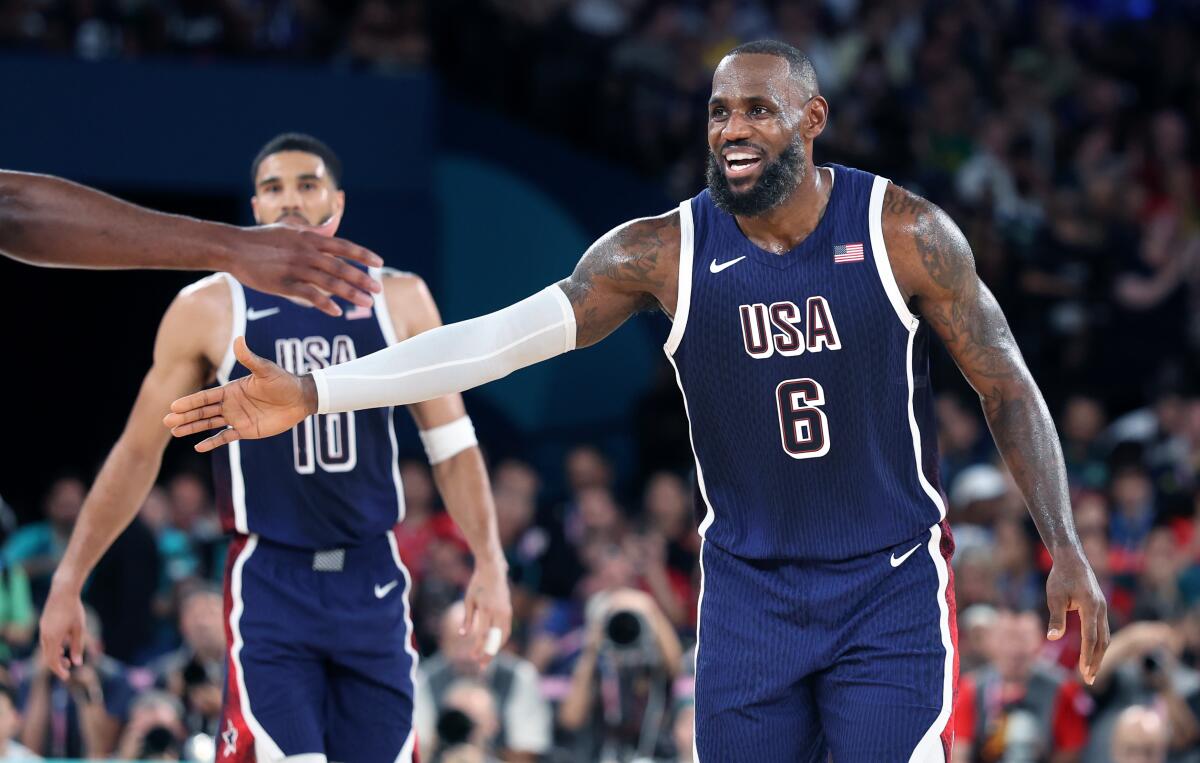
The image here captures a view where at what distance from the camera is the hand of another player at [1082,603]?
13.5 feet

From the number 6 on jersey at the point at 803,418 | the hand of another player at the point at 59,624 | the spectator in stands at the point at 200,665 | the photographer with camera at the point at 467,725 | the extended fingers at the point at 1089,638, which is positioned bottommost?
the photographer with camera at the point at 467,725

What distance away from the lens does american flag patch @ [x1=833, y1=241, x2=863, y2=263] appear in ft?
14.2

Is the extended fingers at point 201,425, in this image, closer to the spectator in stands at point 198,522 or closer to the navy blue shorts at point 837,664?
the navy blue shorts at point 837,664

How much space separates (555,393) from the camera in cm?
1316

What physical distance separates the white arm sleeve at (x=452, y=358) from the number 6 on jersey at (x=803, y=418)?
0.56 m

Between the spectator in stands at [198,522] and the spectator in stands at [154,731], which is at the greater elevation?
the spectator in stands at [198,522]

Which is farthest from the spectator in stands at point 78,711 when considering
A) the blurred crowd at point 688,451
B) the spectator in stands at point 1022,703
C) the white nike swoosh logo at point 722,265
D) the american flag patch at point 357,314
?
the white nike swoosh logo at point 722,265

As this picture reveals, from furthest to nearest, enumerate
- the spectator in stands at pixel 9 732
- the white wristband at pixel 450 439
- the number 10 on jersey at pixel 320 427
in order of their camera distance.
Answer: the spectator in stands at pixel 9 732 → the white wristband at pixel 450 439 → the number 10 on jersey at pixel 320 427

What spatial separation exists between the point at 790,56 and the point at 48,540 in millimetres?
7172

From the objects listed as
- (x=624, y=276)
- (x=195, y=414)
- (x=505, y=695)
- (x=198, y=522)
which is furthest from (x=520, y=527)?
(x=195, y=414)

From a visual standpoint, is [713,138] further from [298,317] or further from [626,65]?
[626,65]

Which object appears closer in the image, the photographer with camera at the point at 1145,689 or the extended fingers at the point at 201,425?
the extended fingers at the point at 201,425

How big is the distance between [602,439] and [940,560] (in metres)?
8.97

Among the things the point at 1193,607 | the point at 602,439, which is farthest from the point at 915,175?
the point at 1193,607
